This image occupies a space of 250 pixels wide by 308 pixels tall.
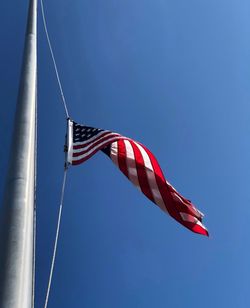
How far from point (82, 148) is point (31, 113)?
13.4 feet

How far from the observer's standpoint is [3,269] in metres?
5.95

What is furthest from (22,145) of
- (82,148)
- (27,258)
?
(82,148)

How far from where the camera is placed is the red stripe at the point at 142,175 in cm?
1270

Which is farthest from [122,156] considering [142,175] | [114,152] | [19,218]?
[19,218]

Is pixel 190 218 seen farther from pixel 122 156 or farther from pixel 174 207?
pixel 122 156

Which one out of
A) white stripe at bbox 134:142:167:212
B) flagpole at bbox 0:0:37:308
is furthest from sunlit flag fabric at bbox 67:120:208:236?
flagpole at bbox 0:0:37:308

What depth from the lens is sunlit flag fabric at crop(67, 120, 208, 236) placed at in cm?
1223

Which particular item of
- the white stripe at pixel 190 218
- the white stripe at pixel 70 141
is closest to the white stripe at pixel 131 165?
the white stripe at pixel 190 218

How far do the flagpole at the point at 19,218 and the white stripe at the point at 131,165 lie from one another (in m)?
4.67

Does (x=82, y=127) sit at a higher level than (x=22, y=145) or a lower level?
higher

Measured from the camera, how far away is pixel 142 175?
13.0 meters

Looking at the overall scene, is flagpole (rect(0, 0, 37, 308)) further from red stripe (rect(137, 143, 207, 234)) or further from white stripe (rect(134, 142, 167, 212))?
red stripe (rect(137, 143, 207, 234))

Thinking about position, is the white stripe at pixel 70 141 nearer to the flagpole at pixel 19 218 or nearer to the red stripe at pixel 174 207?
the red stripe at pixel 174 207

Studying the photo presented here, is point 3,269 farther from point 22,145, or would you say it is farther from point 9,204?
point 22,145
